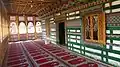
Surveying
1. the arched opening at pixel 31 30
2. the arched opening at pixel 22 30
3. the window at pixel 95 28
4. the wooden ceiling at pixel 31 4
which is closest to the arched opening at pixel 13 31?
the arched opening at pixel 22 30

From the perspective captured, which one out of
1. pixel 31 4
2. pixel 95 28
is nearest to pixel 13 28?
pixel 31 4

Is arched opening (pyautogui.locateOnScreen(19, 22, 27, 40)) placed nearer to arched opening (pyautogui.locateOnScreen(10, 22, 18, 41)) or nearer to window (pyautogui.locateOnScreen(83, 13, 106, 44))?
arched opening (pyautogui.locateOnScreen(10, 22, 18, 41))

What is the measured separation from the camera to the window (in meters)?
6.16

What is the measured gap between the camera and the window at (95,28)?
6.16 metres

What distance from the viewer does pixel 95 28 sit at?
6.73 m

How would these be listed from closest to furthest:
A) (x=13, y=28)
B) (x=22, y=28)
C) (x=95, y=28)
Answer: (x=95, y=28) < (x=13, y=28) < (x=22, y=28)

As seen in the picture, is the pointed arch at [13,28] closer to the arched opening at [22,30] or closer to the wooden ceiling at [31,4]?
the arched opening at [22,30]

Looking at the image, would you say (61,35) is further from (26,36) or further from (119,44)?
(26,36)

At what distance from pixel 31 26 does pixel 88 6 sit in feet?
49.4

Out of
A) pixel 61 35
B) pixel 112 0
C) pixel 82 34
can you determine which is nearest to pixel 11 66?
pixel 82 34

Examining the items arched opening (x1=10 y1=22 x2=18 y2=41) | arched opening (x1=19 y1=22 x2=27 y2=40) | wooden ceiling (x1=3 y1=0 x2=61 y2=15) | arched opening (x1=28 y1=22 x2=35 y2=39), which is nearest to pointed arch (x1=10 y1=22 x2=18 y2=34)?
arched opening (x1=10 y1=22 x2=18 y2=41)

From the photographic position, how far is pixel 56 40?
500 inches

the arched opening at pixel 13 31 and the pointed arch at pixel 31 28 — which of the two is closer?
the arched opening at pixel 13 31

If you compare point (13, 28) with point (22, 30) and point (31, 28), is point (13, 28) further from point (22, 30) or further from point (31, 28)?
point (31, 28)
